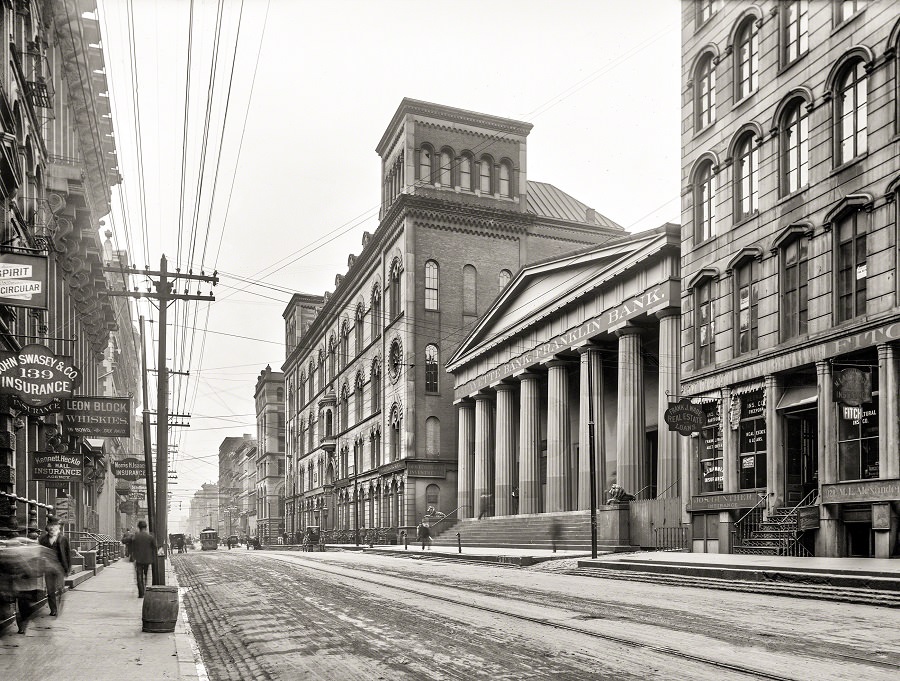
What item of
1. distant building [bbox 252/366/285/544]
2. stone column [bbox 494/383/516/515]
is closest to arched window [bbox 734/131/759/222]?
stone column [bbox 494/383/516/515]

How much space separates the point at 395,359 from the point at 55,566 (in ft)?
174

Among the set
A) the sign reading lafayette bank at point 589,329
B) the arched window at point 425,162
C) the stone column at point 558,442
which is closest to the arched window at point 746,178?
the sign reading lafayette bank at point 589,329

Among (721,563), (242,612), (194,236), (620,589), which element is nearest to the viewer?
(242,612)

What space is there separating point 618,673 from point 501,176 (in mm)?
61090

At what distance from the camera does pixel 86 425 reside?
24.4 metres

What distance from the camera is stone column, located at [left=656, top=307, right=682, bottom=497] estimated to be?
119ft

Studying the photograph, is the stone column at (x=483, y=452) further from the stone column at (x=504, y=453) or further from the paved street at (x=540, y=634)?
the paved street at (x=540, y=634)

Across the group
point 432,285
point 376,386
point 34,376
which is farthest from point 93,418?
point 376,386

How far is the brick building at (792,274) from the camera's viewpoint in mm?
24844

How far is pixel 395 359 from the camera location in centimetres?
6650

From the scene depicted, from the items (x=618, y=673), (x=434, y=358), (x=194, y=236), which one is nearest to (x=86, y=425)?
(x=194, y=236)

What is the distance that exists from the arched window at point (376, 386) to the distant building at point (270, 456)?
5125 centimetres

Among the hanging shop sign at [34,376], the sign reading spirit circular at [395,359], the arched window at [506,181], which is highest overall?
the arched window at [506,181]

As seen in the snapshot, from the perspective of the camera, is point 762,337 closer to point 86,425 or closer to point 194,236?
point 194,236
